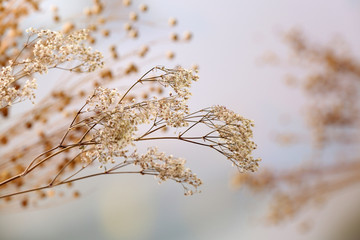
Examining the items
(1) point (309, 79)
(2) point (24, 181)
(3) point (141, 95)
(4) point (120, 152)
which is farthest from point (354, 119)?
(4) point (120, 152)

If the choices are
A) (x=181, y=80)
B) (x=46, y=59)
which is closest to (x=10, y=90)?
(x=46, y=59)

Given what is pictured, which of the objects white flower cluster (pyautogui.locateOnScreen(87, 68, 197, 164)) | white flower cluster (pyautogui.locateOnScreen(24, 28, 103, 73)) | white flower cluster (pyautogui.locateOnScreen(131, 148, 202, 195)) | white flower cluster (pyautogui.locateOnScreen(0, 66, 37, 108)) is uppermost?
white flower cluster (pyautogui.locateOnScreen(24, 28, 103, 73))

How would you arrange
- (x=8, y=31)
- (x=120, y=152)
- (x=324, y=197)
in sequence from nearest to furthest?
(x=120, y=152) < (x=8, y=31) < (x=324, y=197)

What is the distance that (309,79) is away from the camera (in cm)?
148

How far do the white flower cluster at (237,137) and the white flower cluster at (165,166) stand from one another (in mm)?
47

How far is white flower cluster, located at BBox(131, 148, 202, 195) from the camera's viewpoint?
0.44 metres

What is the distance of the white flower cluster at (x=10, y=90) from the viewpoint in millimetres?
427

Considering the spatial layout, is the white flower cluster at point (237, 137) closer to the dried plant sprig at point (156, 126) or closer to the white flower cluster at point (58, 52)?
the dried plant sprig at point (156, 126)

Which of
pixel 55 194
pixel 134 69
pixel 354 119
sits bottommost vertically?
pixel 55 194

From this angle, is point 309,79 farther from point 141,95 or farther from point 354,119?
point 141,95

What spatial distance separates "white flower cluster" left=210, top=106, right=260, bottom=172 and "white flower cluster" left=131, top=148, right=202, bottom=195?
0.05 m

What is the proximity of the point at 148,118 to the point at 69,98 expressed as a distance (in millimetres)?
363

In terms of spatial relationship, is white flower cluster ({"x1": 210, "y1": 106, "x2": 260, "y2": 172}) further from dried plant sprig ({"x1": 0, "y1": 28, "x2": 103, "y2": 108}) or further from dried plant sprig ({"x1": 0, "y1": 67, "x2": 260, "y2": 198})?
dried plant sprig ({"x1": 0, "y1": 28, "x2": 103, "y2": 108})

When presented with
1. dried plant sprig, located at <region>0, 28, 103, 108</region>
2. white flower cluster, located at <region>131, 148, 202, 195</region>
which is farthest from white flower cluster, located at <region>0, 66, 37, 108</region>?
white flower cluster, located at <region>131, 148, 202, 195</region>
